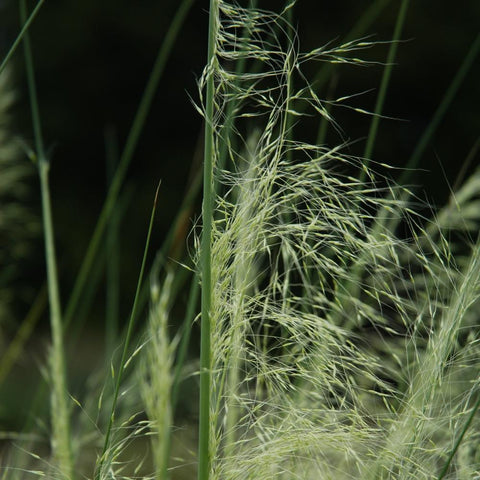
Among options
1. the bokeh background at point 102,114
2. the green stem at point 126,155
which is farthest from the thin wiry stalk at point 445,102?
the bokeh background at point 102,114

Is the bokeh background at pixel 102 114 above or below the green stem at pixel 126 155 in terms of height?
below

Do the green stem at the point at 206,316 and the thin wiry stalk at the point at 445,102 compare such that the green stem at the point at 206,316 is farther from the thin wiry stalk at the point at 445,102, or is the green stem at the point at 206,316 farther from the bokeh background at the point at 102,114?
the bokeh background at the point at 102,114

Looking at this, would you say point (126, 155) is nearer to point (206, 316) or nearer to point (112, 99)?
point (206, 316)

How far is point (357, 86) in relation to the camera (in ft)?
16.5

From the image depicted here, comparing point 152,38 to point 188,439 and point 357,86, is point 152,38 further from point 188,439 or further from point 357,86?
point 188,439

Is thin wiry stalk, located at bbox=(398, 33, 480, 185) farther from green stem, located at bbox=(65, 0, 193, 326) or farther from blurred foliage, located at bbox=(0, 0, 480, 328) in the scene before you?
blurred foliage, located at bbox=(0, 0, 480, 328)

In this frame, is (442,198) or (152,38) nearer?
(442,198)

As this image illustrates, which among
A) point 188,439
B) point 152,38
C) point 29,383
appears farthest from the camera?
point 152,38

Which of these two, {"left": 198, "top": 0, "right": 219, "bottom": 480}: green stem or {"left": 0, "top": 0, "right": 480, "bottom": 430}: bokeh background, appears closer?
{"left": 198, "top": 0, "right": 219, "bottom": 480}: green stem

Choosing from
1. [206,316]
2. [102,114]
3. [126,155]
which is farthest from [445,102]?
[102,114]

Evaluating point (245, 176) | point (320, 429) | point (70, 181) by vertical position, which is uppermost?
point (245, 176)

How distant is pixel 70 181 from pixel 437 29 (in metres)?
A: 3.01

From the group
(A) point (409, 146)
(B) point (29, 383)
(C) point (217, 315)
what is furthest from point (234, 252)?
(B) point (29, 383)

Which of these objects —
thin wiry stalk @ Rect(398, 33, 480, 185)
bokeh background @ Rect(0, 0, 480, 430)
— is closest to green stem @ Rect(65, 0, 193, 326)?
thin wiry stalk @ Rect(398, 33, 480, 185)
